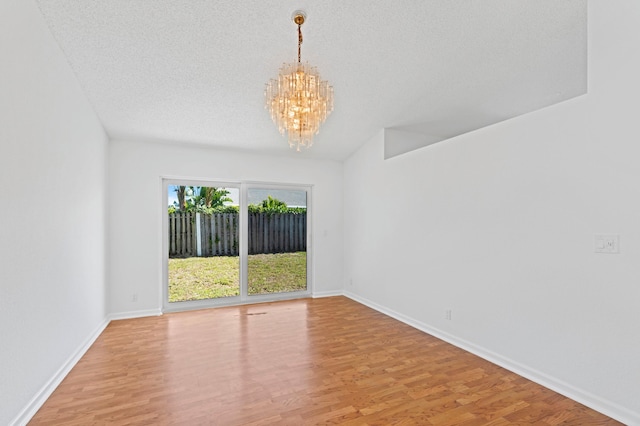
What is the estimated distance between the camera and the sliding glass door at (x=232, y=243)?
4.74 meters

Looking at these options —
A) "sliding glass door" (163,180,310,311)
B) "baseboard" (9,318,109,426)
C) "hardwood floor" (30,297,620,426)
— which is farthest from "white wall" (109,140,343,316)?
"baseboard" (9,318,109,426)

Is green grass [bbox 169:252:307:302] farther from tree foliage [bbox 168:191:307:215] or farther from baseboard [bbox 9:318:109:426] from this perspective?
baseboard [bbox 9:318:109:426]

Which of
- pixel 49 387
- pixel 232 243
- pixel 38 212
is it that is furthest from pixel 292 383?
pixel 232 243

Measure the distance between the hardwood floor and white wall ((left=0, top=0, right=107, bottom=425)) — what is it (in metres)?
0.37

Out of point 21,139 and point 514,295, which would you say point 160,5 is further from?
point 514,295

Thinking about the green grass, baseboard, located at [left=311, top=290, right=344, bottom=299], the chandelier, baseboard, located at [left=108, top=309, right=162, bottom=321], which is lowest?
baseboard, located at [left=311, top=290, right=344, bottom=299]

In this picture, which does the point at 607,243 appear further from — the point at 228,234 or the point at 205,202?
the point at 205,202

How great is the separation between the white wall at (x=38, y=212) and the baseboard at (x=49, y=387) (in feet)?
0.05

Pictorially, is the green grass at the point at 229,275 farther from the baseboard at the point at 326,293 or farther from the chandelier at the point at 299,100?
the chandelier at the point at 299,100

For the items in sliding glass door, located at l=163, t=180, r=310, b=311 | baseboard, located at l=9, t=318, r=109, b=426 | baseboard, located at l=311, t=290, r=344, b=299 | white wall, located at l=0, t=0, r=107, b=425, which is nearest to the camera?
white wall, located at l=0, t=0, r=107, b=425

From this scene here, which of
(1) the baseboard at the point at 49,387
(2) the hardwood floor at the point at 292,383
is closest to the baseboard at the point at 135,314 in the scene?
(2) the hardwood floor at the point at 292,383

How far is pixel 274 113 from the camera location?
9.19ft

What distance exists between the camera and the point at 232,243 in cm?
506

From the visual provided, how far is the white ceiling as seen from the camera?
2.52 metres
